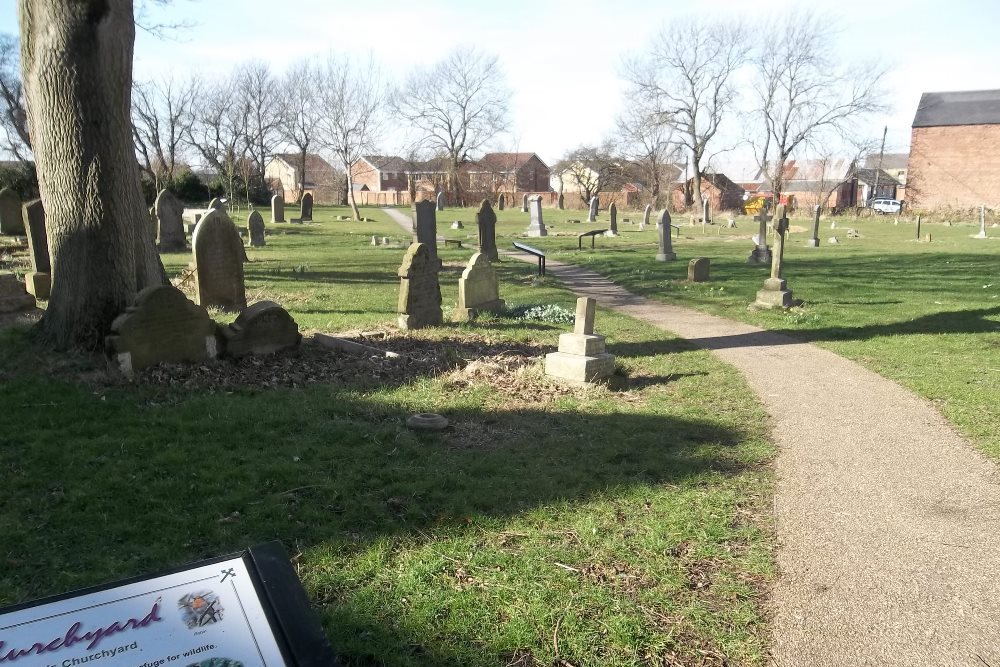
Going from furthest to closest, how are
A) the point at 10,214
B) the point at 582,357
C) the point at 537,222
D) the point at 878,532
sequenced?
the point at 537,222 < the point at 10,214 < the point at 582,357 < the point at 878,532

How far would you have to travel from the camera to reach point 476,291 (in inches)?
439

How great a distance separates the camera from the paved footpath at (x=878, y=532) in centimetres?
329

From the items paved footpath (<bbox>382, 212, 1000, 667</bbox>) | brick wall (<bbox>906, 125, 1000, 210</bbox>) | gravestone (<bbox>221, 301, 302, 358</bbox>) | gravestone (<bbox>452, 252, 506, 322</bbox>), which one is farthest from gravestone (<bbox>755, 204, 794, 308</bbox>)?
brick wall (<bbox>906, 125, 1000, 210</bbox>)

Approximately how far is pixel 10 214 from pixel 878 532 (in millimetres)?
26491

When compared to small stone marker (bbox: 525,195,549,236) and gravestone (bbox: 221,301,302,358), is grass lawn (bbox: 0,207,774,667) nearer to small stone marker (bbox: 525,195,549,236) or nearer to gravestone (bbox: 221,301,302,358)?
gravestone (bbox: 221,301,302,358)

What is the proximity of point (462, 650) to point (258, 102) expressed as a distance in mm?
67243

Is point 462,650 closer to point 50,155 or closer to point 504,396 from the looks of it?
point 504,396

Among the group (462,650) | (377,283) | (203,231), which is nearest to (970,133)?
(377,283)

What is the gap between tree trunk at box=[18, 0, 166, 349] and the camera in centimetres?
703

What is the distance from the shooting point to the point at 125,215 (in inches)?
296

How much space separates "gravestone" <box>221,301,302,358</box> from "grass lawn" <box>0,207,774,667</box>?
25cm

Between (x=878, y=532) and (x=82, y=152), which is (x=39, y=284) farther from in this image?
(x=878, y=532)

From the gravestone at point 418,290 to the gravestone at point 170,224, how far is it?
42.5ft

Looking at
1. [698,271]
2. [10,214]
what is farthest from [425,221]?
[10,214]
